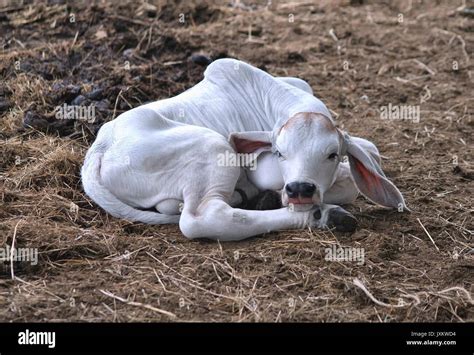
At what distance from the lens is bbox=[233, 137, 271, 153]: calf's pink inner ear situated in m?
6.23

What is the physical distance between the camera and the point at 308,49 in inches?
396

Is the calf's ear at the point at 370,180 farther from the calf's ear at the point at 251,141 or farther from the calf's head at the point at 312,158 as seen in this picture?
the calf's ear at the point at 251,141

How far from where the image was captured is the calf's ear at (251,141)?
6211mm

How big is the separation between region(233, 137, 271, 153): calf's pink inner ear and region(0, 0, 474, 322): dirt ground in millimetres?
738

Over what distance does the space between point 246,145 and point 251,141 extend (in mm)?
47

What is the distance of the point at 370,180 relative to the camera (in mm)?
6137

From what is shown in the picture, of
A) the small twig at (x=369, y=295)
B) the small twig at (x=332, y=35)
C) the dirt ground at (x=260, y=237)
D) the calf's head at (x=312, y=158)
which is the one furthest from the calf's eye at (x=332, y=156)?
the small twig at (x=332, y=35)

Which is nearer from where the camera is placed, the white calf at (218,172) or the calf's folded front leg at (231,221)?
the calf's folded front leg at (231,221)

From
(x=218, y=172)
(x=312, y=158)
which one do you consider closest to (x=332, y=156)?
(x=312, y=158)

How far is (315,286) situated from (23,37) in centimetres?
541

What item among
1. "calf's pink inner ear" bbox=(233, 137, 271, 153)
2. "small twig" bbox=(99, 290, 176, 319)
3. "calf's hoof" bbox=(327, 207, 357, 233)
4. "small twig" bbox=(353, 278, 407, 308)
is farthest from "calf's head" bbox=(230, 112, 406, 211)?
"small twig" bbox=(99, 290, 176, 319)

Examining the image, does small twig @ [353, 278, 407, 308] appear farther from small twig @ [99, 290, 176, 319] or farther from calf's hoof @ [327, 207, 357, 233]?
small twig @ [99, 290, 176, 319]

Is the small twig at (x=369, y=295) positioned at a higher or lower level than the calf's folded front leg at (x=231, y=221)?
lower

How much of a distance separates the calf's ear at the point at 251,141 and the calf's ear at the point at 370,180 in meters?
0.52
